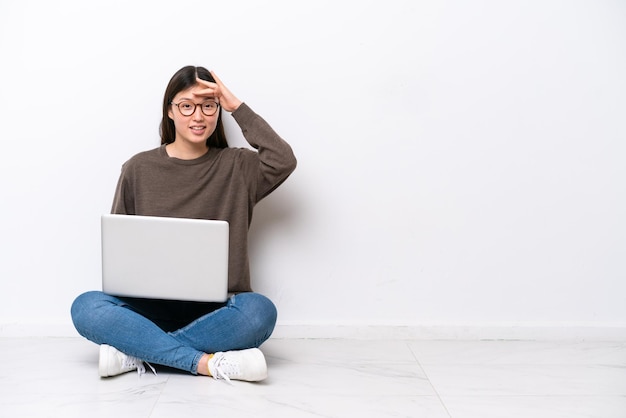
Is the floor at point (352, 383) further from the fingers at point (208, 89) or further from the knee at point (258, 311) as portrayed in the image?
the fingers at point (208, 89)

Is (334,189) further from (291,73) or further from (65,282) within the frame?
(65,282)

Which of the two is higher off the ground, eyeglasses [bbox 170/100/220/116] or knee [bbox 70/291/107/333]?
eyeglasses [bbox 170/100/220/116]

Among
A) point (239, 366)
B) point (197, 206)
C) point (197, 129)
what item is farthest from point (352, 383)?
point (197, 129)

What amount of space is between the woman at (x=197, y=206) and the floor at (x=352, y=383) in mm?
83

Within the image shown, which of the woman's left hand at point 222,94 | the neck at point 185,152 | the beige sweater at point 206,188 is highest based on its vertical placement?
the woman's left hand at point 222,94

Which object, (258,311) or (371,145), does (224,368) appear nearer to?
(258,311)

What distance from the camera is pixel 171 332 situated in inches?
86.2

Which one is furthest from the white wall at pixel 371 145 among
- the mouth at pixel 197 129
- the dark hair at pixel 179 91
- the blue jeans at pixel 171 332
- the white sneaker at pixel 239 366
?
the white sneaker at pixel 239 366

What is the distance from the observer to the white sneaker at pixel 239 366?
1.96m

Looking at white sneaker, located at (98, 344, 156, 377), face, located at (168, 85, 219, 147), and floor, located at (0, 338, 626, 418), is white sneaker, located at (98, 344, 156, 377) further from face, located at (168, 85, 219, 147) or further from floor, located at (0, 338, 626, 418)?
face, located at (168, 85, 219, 147)

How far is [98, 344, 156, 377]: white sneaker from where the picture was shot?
1984 millimetres

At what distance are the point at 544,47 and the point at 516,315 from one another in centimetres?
82

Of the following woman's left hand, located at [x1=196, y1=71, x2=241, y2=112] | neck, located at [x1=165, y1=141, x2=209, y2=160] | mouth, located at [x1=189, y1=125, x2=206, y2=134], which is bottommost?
neck, located at [x1=165, y1=141, x2=209, y2=160]

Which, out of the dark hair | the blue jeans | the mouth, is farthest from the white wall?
the blue jeans
